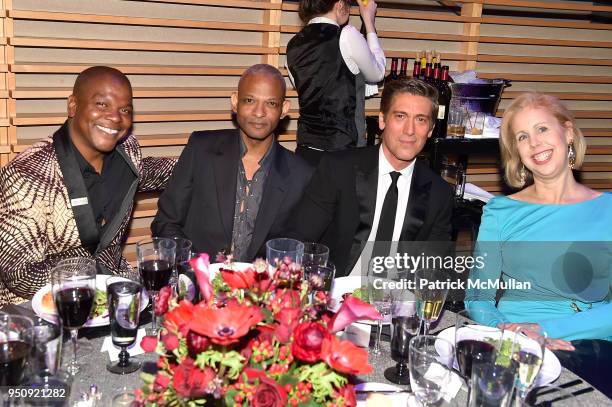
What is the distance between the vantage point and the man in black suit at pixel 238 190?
276cm

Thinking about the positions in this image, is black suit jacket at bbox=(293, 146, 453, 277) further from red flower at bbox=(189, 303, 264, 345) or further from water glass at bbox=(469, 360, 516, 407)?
red flower at bbox=(189, 303, 264, 345)

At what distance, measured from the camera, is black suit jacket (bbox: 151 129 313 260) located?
2756 millimetres

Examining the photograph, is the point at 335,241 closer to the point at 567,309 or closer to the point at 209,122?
the point at 567,309

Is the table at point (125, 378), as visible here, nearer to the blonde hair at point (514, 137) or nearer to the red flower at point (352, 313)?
the red flower at point (352, 313)

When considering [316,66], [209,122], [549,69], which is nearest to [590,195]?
[316,66]

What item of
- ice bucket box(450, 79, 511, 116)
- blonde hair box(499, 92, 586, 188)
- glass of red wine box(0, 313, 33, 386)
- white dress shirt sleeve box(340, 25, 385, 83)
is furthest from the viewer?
ice bucket box(450, 79, 511, 116)

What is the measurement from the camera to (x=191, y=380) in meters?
1.04

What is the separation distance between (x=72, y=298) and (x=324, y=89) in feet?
8.63

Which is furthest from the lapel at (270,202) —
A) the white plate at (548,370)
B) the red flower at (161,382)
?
the red flower at (161,382)

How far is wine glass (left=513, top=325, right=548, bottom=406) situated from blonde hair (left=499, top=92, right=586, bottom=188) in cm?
129

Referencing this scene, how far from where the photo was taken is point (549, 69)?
5562 millimetres

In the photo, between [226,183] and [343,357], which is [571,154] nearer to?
[226,183]

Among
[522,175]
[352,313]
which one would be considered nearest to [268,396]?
[352,313]

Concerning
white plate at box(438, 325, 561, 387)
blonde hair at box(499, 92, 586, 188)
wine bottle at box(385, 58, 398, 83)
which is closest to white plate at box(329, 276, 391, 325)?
white plate at box(438, 325, 561, 387)
